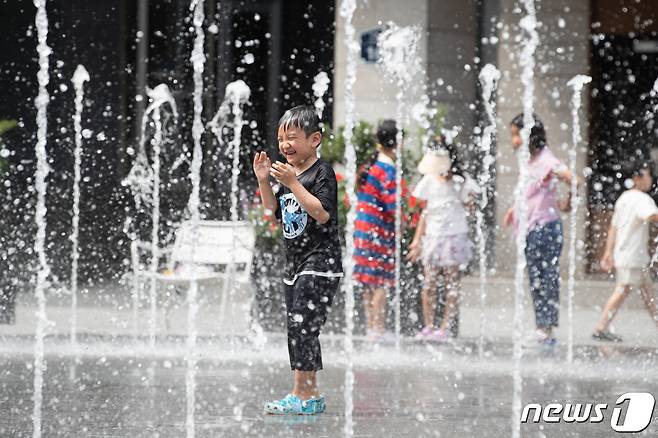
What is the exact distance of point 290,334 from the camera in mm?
5930

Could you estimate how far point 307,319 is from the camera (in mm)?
5871

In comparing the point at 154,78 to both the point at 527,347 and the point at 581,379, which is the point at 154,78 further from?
the point at 581,379

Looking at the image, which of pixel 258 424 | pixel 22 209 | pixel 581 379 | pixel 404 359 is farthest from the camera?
pixel 22 209

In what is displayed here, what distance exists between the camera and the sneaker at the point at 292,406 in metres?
5.89

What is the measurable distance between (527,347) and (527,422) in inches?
125

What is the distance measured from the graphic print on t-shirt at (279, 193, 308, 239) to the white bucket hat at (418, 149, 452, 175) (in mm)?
3697

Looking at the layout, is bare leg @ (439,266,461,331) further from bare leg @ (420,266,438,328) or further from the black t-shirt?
the black t-shirt

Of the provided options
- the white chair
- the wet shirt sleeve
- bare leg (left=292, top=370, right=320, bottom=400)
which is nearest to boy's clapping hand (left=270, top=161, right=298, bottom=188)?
the wet shirt sleeve

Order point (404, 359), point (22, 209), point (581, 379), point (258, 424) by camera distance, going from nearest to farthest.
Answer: point (258, 424), point (581, 379), point (404, 359), point (22, 209)

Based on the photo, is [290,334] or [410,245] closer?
[290,334]

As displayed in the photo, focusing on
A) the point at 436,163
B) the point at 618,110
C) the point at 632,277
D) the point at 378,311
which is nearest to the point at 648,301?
the point at 632,277

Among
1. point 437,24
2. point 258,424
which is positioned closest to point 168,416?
point 258,424

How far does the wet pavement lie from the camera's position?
5.57m

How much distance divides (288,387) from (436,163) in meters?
3.11
